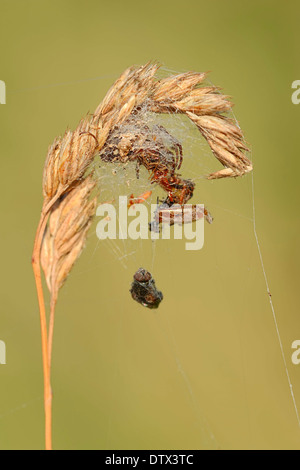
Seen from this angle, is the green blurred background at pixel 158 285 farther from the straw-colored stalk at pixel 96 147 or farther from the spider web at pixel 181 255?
the straw-colored stalk at pixel 96 147

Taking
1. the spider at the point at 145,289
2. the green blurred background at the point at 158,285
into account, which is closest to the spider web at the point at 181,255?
the green blurred background at the point at 158,285

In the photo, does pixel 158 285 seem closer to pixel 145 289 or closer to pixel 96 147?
pixel 145 289

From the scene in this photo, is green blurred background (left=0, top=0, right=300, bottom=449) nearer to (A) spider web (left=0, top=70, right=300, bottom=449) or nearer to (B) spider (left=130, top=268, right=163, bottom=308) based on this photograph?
(A) spider web (left=0, top=70, right=300, bottom=449)

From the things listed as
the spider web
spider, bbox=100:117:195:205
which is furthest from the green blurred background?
spider, bbox=100:117:195:205

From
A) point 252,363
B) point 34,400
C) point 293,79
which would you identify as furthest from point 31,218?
point 293,79

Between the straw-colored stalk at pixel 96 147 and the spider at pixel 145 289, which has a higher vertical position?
the straw-colored stalk at pixel 96 147
